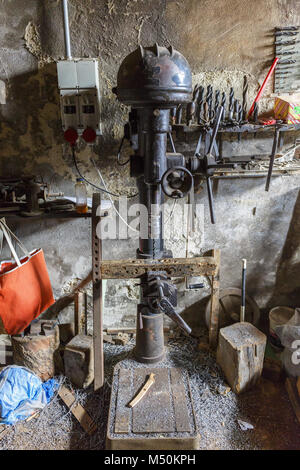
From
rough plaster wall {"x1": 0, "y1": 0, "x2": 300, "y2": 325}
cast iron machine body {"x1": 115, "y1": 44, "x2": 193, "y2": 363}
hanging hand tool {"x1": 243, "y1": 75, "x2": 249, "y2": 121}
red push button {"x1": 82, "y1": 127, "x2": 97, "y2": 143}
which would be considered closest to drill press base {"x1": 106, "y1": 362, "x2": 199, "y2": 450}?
cast iron machine body {"x1": 115, "y1": 44, "x2": 193, "y2": 363}

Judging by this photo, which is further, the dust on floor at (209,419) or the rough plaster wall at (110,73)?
the rough plaster wall at (110,73)

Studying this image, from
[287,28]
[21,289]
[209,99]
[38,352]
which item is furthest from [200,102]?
[38,352]

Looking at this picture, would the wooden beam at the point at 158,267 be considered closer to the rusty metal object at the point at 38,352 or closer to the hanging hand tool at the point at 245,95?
the rusty metal object at the point at 38,352

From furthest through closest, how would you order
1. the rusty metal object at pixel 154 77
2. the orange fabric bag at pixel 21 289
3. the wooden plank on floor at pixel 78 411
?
the orange fabric bag at pixel 21 289 < the wooden plank on floor at pixel 78 411 < the rusty metal object at pixel 154 77

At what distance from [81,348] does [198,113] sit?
196 cm

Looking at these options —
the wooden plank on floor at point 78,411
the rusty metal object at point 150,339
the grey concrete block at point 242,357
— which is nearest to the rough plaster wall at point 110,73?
the rusty metal object at point 150,339

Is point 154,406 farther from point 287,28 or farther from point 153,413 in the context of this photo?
point 287,28

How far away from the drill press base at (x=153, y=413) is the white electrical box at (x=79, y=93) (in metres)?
1.82

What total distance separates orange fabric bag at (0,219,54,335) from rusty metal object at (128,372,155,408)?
3.17 feet

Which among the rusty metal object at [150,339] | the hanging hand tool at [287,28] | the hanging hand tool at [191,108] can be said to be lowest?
the rusty metal object at [150,339]

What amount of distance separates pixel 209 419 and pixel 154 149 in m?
1.83

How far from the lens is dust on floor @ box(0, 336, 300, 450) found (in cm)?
226

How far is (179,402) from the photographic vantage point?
2.29 metres

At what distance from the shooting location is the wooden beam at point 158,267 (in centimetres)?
227
